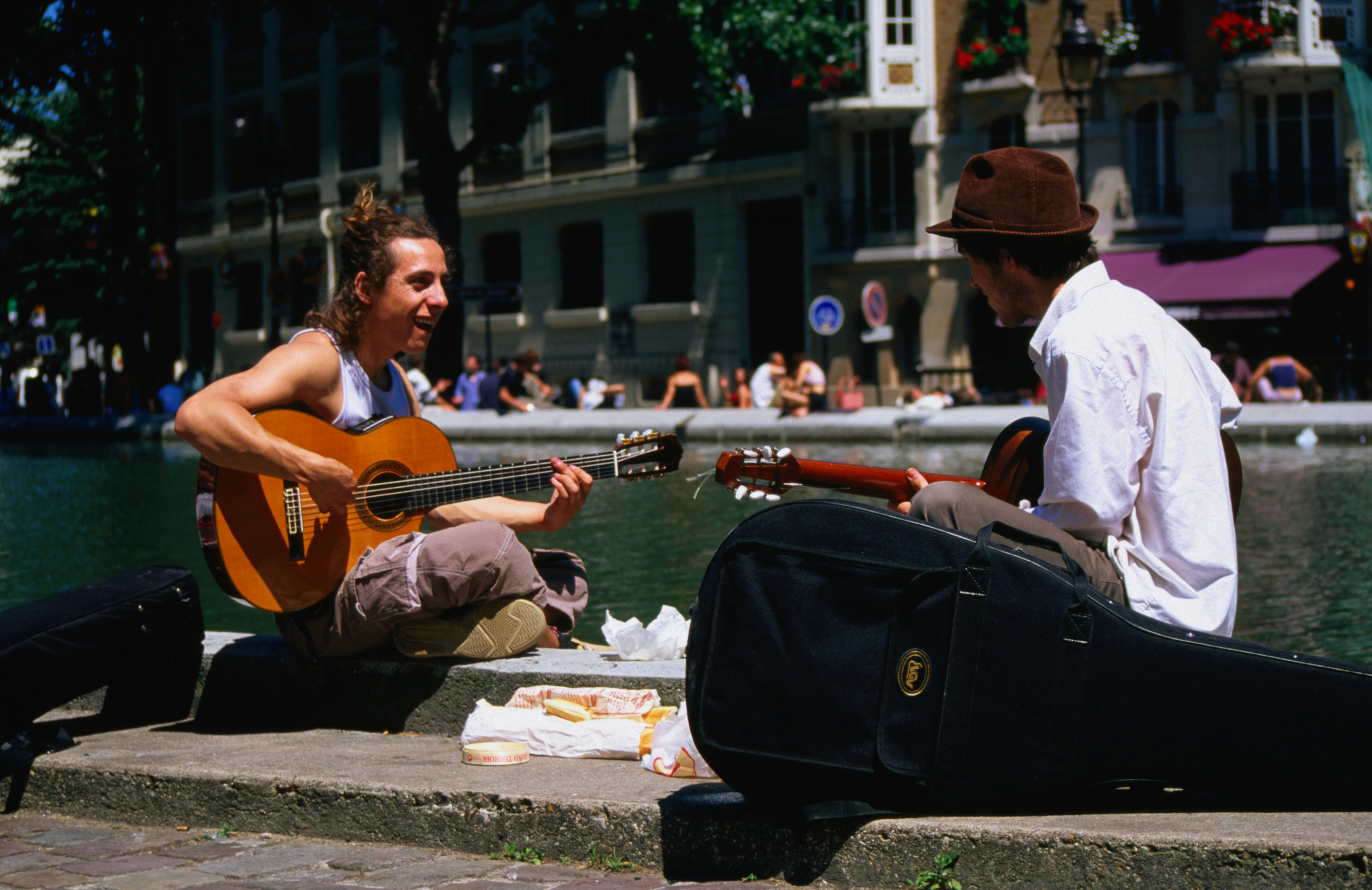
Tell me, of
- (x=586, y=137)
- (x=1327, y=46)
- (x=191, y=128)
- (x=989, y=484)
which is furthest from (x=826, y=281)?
(x=989, y=484)

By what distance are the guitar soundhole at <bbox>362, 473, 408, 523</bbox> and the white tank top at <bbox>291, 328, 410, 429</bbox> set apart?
0.19 m

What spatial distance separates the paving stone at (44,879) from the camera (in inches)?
134

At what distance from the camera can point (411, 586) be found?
437 cm

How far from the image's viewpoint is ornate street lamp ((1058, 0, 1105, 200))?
2869cm

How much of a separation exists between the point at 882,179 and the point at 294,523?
96.2 ft

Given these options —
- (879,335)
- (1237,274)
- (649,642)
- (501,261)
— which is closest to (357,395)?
(649,642)

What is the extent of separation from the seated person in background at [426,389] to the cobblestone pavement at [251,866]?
73.4ft

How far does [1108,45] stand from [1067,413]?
30119 mm

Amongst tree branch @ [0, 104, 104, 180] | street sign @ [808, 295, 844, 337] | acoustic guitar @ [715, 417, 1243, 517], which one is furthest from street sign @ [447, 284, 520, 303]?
acoustic guitar @ [715, 417, 1243, 517]

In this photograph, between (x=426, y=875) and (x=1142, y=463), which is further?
(x=426, y=875)

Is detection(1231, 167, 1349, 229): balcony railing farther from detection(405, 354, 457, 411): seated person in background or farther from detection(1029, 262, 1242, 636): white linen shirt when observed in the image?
detection(1029, 262, 1242, 636): white linen shirt

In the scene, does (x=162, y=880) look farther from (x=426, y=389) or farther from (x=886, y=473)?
(x=426, y=389)

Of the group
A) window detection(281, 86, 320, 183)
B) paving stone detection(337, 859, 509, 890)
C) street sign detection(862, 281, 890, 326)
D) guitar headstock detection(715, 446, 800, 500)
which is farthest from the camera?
window detection(281, 86, 320, 183)

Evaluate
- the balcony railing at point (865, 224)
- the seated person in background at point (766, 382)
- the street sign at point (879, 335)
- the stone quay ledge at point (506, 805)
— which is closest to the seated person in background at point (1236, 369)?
the street sign at point (879, 335)
